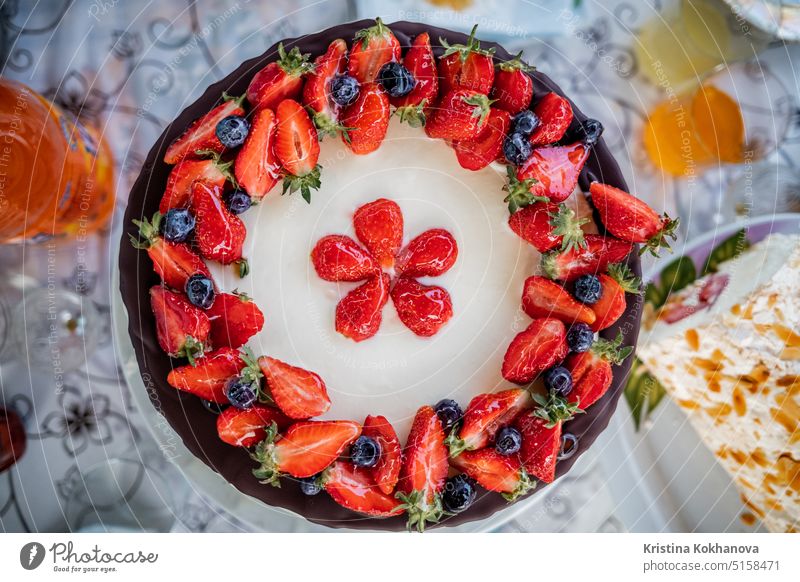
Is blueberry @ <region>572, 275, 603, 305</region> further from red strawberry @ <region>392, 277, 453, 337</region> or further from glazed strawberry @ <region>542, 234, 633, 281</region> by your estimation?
red strawberry @ <region>392, 277, 453, 337</region>

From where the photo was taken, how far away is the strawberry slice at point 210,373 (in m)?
0.99

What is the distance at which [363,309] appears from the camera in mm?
1063

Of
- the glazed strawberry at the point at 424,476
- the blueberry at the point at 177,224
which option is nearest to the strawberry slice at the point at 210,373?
the blueberry at the point at 177,224

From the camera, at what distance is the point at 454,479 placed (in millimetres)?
1022

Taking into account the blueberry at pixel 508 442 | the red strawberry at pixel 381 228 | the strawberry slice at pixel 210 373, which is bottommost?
the strawberry slice at pixel 210 373

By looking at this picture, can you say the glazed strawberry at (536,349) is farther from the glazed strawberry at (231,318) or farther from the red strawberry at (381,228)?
the glazed strawberry at (231,318)

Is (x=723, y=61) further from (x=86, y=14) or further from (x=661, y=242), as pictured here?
(x=86, y=14)

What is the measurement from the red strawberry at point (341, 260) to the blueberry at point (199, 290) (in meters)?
0.17

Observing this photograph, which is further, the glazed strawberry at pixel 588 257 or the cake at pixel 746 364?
the cake at pixel 746 364

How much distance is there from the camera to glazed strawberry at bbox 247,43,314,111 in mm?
1004
